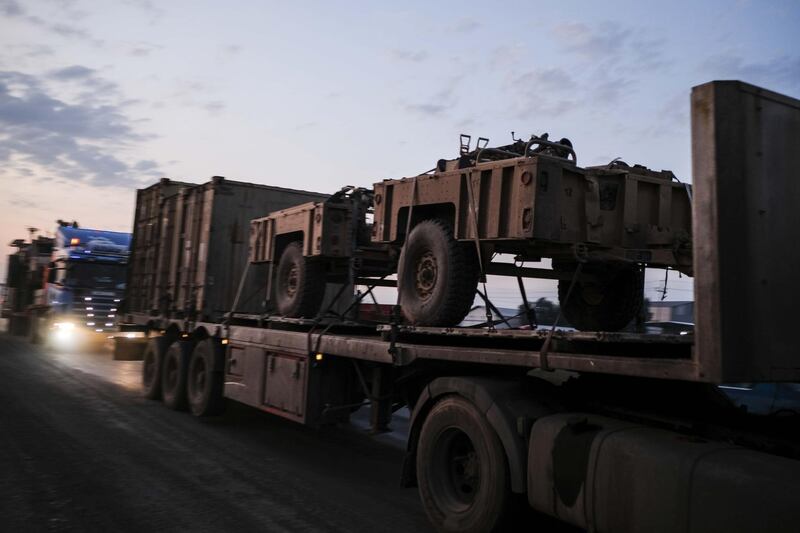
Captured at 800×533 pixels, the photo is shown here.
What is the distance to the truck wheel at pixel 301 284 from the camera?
25.5ft

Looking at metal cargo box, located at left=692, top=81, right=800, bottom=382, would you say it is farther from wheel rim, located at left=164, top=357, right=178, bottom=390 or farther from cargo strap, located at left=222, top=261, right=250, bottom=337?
wheel rim, located at left=164, top=357, right=178, bottom=390

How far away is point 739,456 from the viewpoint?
3.25 m

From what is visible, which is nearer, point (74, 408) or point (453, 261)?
point (453, 261)

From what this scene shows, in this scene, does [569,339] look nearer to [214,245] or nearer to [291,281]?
Result: [291,281]

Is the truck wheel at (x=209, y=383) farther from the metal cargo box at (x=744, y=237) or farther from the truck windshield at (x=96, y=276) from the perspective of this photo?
the truck windshield at (x=96, y=276)

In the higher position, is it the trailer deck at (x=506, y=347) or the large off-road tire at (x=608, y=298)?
the large off-road tire at (x=608, y=298)

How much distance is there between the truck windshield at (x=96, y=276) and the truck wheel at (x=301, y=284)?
11.7 metres

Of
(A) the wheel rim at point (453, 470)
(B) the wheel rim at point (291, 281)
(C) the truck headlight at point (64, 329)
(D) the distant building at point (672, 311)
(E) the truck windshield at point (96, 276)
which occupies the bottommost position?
(A) the wheel rim at point (453, 470)

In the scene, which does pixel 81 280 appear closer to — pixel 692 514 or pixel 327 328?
pixel 327 328

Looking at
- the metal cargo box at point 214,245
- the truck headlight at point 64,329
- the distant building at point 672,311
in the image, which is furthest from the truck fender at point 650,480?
the truck headlight at point 64,329

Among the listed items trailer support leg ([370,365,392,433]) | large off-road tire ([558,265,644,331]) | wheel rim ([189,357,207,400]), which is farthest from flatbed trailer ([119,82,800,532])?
wheel rim ([189,357,207,400])

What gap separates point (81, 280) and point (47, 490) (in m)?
13.4

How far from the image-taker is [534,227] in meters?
4.59

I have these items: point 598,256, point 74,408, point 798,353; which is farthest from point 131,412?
point 798,353
